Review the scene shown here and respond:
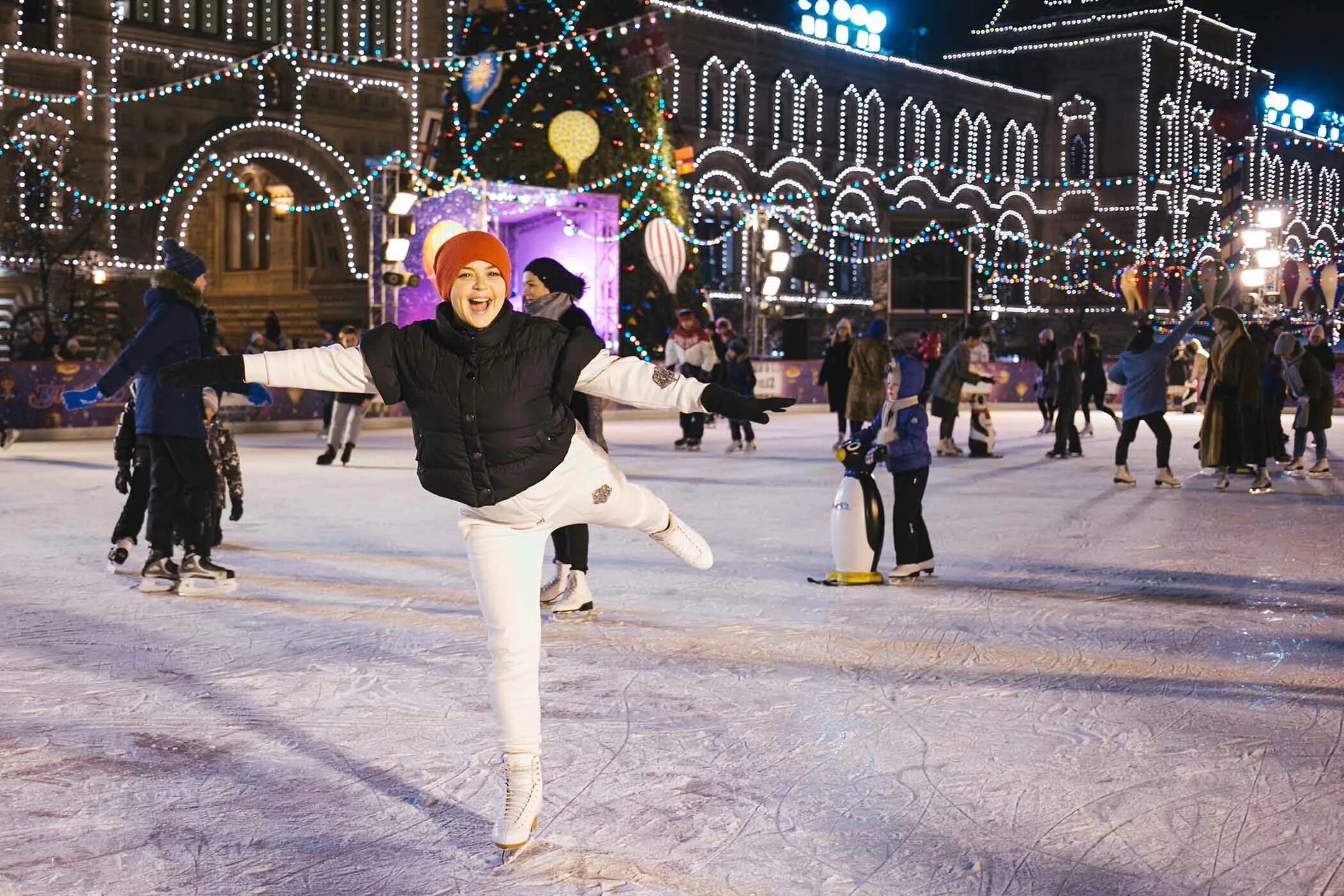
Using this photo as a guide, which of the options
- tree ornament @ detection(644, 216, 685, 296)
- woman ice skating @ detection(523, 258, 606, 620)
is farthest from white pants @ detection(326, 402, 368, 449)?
tree ornament @ detection(644, 216, 685, 296)

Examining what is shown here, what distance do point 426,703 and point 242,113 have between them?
21.1 m

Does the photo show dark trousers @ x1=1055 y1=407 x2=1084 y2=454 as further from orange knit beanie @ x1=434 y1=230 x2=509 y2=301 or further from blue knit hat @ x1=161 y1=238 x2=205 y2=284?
orange knit beanie @ x1=434 y1=230 x2=509 y2=301

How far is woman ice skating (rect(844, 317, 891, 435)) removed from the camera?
7508 mm

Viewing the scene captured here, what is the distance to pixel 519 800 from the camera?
335cm

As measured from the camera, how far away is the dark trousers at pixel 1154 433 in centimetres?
1159

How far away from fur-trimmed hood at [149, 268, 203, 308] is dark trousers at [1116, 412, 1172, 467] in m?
7.45

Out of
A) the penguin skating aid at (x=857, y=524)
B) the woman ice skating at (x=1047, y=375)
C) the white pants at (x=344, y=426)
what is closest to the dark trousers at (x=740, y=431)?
the white pants at (x=344, y=426)

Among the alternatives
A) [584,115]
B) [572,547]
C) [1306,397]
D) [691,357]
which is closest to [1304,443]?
[1306,397]

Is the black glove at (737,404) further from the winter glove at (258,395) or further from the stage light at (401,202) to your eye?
the stage light at (401,202)

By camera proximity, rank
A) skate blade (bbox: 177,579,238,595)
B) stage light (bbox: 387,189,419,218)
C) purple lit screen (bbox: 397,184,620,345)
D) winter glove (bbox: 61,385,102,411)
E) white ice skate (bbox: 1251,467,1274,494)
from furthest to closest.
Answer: purple lit screen (bbox: 397,184,620,345) → stage light (bbox: 387,189,419,218) → white ice skate (bbox: 1251,467,1274,494) → skate blade (bbox: 177,579,238,595) → winter glove (bbox: 61,385,102,411)

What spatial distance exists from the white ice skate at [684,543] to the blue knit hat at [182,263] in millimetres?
3194

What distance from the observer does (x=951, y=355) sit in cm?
1389

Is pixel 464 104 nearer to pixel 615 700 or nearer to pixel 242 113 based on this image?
pixel 242 113

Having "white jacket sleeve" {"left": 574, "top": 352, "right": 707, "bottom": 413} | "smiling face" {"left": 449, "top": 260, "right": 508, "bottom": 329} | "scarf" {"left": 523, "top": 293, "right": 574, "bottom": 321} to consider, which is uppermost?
"scarf" {"left": 523, "top": 293, "right": 574, "bottom": 321}
